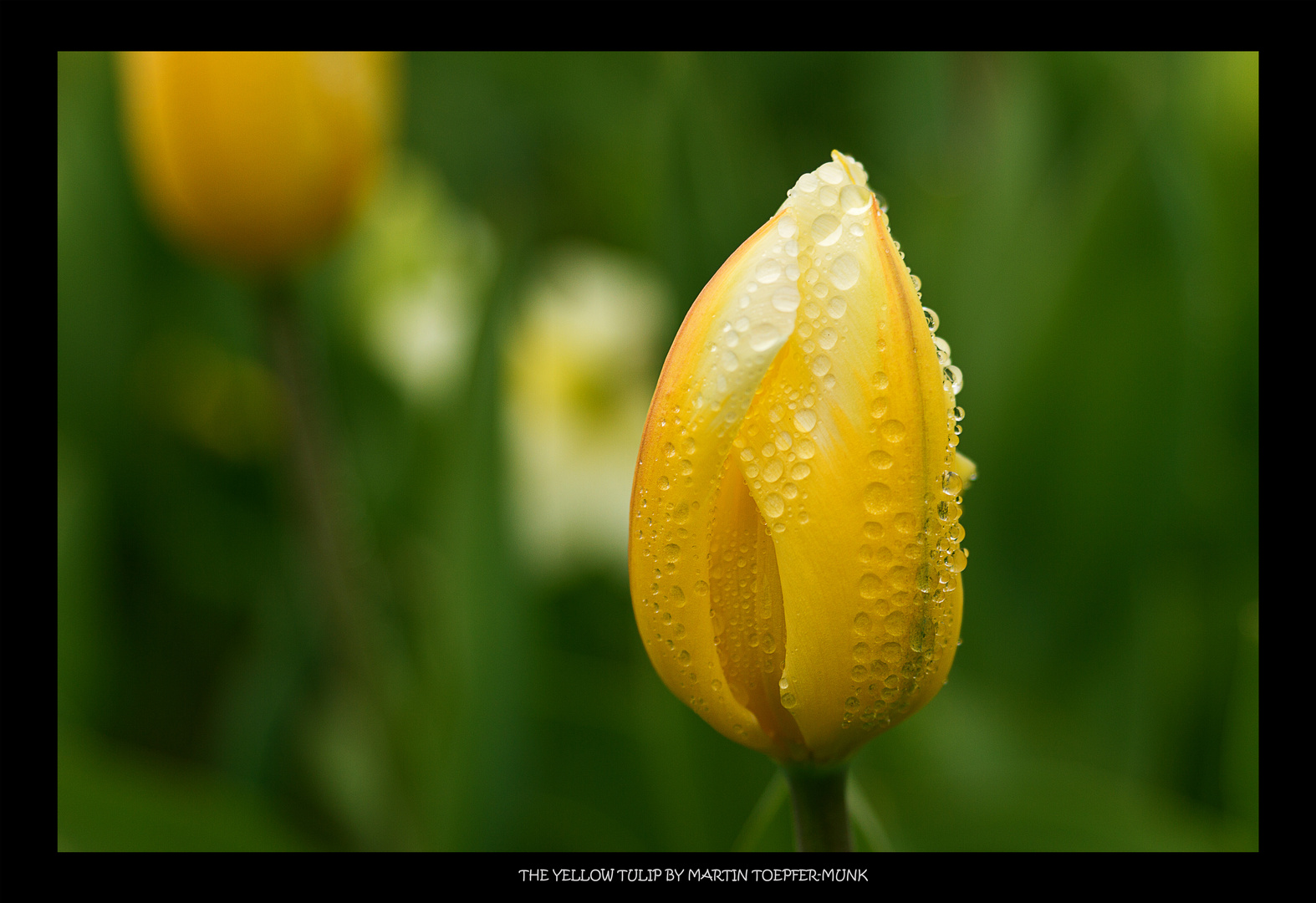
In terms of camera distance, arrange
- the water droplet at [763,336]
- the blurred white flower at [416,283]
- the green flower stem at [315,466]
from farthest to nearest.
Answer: the blurred white flower at [416,283] < the green flower stem at [315,466] < the water droplet at [763,336]

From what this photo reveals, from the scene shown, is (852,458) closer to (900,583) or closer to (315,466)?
(900,583)

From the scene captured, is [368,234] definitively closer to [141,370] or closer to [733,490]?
[141,370]

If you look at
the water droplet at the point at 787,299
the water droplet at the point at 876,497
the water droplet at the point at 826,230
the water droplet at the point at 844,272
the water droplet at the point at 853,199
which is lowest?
the water droplet at the point at 876,497

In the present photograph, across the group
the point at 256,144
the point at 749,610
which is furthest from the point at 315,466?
the point at 749,610

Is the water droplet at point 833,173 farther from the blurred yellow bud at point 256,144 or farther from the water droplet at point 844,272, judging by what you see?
the blurred yellow bud at point 256,144

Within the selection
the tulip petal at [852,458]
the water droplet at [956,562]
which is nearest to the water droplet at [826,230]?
the tulip petal at [852,458]

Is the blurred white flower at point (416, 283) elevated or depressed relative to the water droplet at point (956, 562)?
elevated

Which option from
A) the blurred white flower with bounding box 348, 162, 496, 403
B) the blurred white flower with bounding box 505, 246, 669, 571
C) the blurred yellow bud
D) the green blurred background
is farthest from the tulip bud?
the blurred white flower with bounding box 505, 246, 669, 571
